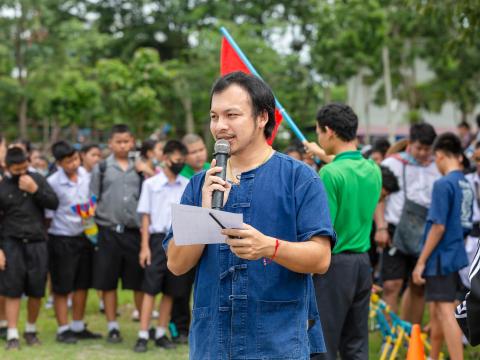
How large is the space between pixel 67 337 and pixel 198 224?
5767mm

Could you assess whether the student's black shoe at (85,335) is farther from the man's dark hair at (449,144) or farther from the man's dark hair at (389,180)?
the man's dark hair at (449,144)

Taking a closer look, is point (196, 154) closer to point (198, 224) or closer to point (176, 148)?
point (176, 148)

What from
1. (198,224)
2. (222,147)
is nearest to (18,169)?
(222,147)

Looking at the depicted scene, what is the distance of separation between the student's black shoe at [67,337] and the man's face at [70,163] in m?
1.74

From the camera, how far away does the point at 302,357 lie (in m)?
3.28

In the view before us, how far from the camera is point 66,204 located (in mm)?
8344

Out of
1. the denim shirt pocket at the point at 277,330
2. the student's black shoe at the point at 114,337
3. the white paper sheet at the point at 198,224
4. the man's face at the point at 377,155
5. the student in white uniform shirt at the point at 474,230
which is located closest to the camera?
the white paper sheet at the point at 198,224

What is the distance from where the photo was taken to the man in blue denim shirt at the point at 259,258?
3223mm

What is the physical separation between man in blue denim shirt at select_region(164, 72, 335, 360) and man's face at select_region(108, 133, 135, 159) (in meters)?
5.28

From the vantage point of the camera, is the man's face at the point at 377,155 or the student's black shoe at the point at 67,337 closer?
the student's black shoe at the point at 67,337

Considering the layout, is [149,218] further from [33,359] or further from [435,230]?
[435,230]

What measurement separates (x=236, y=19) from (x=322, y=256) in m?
30.1

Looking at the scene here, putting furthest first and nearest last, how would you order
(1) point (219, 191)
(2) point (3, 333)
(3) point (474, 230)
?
1. (2) point (3, 333)
2. (3) point (474, 230)
3. (1) point (219, 191)

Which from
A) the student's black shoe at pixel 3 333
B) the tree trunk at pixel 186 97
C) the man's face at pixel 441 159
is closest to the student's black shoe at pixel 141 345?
the student's black shoe at pixel 3 333
